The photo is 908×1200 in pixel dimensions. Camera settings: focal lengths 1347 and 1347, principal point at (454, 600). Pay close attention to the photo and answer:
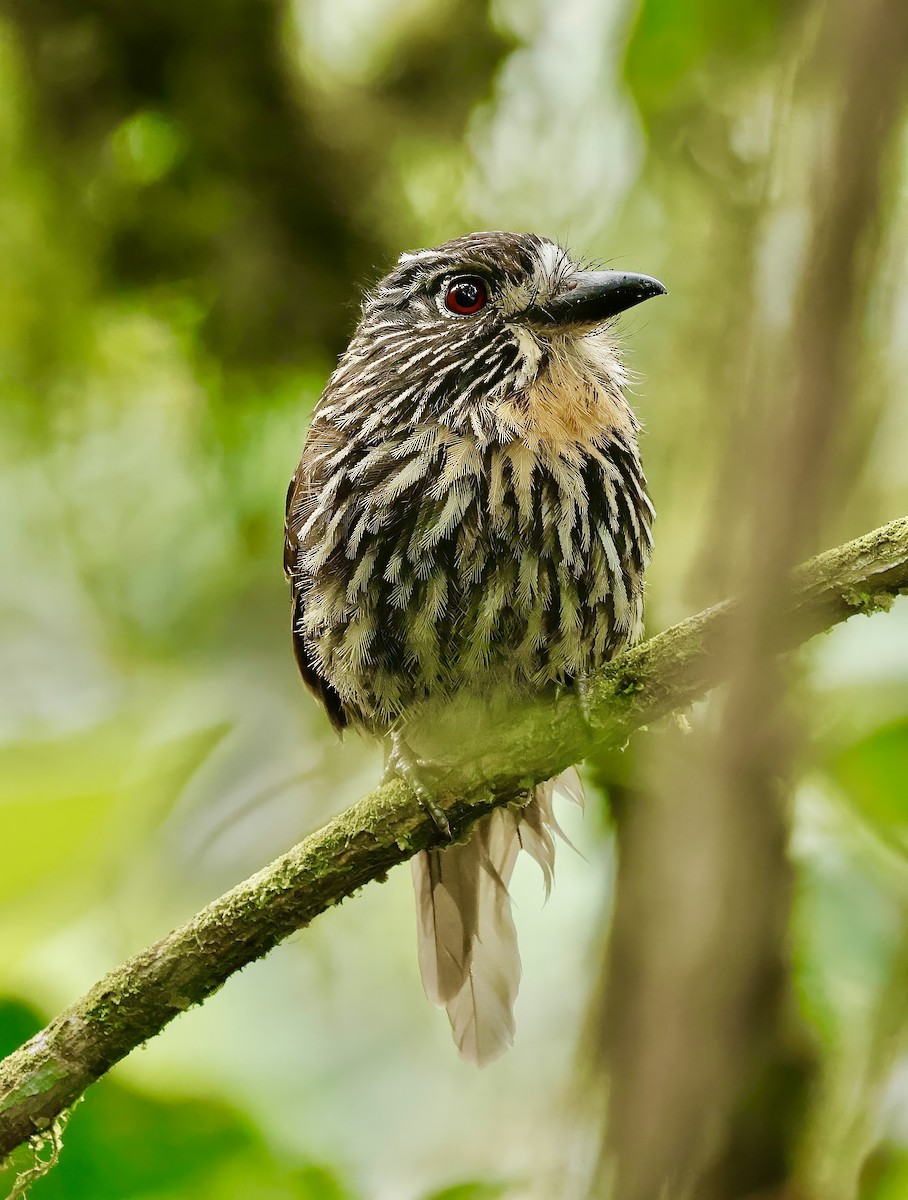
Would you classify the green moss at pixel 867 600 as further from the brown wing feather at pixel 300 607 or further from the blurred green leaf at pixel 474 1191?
the brown wing feather at pixel 300 607

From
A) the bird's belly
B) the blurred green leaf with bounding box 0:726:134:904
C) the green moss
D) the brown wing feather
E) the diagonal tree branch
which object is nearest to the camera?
the green moss

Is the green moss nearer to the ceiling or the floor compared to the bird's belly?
nearer to the floor

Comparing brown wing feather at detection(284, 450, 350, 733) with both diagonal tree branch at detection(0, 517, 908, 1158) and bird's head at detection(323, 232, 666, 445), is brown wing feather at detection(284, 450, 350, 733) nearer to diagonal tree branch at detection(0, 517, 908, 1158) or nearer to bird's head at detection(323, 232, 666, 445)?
bird's head at detection(323, 232, 666, 445)

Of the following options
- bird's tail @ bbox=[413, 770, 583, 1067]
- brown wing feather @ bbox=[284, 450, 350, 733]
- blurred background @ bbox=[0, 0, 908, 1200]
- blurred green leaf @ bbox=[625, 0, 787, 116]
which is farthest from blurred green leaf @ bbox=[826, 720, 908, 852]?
blurred green leaf @ bbox=[625, 0, 787, 116]

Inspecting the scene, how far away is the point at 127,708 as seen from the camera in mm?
3361

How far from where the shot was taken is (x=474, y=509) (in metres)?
2.57

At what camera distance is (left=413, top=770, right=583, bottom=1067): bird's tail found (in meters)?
3.01

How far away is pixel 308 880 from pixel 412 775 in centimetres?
27

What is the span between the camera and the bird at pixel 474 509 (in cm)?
257

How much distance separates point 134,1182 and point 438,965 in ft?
3.84

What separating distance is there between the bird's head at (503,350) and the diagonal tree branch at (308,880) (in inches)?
23.5

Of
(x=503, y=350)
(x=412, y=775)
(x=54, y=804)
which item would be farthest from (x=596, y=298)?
(x=54, y=804)

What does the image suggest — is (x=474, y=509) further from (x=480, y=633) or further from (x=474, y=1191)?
(x=474, y=1191)

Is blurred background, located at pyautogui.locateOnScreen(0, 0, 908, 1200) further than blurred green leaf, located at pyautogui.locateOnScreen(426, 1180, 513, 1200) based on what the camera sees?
Yes
